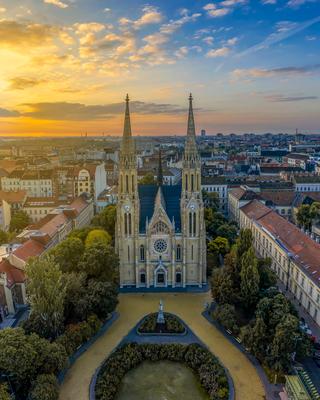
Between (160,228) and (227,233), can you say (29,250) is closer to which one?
(160,228)

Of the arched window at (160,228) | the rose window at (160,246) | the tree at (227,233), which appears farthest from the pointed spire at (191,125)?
the tree at (227,233)

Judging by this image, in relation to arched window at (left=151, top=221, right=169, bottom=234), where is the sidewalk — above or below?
below

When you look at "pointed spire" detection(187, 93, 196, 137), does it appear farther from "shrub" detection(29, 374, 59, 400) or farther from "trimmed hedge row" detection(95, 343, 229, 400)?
"shrub" detection(29, 374, 59, 400)

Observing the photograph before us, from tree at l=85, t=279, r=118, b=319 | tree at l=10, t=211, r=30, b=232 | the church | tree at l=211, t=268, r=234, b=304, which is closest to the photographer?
tree at l=85, t=279, r=118, b=319

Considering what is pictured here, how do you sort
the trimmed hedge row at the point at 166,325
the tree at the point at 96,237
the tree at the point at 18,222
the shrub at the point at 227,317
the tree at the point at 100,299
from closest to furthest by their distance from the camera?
the shrub at the point at 227,317 → the tree at the point at 100,299 → the trimmed hedge row at the point at 166,325 → the tree at the point at 96,237 → the tree at the point at 18,222

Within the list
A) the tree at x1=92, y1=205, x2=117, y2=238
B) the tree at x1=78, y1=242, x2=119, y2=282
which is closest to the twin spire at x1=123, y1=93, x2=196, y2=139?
the tree at x1=78, y1=242, x2=119, y2=282

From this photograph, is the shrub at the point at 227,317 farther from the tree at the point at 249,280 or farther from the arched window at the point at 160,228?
the arched window at the point at 160,228
